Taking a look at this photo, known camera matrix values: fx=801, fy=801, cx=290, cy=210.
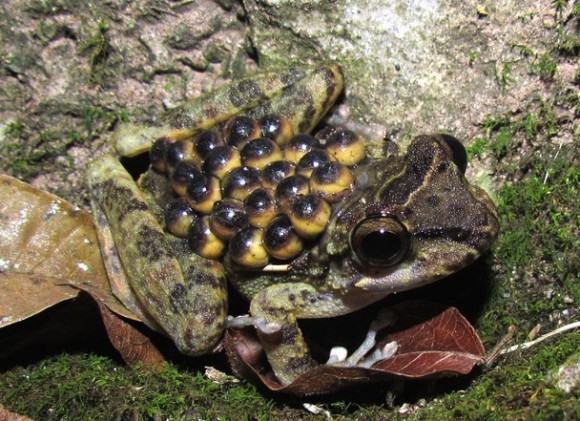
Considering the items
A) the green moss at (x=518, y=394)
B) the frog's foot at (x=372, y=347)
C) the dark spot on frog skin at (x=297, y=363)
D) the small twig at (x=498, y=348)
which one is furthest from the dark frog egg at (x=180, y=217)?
the small twig at (x=498, y=348)

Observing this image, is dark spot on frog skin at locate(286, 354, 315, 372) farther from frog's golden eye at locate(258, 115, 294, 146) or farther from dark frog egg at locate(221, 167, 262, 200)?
frog's golden eye at locate(258, 115, 294, 146)

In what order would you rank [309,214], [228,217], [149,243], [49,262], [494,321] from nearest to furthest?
[309,214] → [228,217] → [149,243] → [494,321] → [49,262]

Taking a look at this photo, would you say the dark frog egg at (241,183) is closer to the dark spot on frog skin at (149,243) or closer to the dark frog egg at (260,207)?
the dark frog egg at (260,207)

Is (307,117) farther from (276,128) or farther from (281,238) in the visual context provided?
(281,238)

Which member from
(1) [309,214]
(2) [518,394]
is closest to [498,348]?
(2) [518,394]

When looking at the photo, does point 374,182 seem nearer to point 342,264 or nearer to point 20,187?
point 342,264
